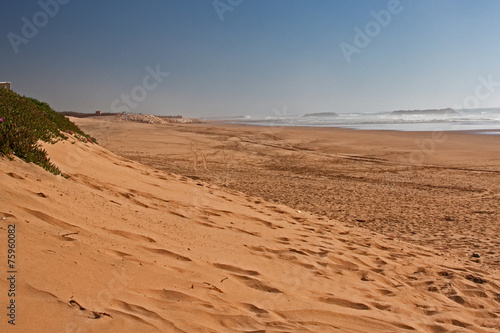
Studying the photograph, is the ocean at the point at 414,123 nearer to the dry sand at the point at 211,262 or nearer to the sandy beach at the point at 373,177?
the sandy beach at the point at 373,177

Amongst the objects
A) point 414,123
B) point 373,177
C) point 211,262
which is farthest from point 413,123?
point 211,262

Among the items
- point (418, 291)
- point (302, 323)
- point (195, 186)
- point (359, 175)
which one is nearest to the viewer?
point (302, 323)

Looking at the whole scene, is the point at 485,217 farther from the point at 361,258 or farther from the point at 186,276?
the point at 186,276

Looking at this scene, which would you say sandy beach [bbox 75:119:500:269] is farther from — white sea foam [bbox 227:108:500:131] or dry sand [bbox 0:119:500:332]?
white sea foam [bbox 227:108:500:131]

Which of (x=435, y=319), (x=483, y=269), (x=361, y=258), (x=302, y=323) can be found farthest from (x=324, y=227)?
(x=302, y=323)

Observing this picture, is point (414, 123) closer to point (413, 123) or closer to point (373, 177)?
point (413, 123)

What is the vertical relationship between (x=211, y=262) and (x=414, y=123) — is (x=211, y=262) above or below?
below

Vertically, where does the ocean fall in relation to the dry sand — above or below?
above

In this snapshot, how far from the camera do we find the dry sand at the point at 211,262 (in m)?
2.73

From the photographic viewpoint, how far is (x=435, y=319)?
346cm

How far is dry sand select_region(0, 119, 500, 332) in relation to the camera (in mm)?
2729

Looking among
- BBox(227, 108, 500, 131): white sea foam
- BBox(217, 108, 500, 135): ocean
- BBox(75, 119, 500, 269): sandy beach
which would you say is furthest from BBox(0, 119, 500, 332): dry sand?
BBox(227, 108, 500, 131): white sea foam

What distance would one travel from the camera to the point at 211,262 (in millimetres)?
3877

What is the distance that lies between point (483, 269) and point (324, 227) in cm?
241
